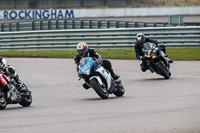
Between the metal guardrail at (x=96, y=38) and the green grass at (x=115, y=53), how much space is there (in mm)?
297

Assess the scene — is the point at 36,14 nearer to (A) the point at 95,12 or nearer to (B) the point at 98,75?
(A) the point at 95,12

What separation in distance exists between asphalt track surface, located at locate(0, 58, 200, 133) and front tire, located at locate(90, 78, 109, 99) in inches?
5.9

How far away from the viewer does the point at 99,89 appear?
11773 millimetres

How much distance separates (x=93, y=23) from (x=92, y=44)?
12.1 metres

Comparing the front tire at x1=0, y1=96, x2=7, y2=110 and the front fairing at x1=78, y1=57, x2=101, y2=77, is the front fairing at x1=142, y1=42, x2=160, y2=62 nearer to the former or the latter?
the front fairing at x1=78, y1=57, x2=101, y2=77

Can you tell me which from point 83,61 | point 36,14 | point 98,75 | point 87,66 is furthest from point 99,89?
point 36,14

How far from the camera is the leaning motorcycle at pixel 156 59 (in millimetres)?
15885

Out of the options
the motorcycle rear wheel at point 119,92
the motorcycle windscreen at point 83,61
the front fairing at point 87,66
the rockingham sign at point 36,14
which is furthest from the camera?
the rockingham sign at point 36,14

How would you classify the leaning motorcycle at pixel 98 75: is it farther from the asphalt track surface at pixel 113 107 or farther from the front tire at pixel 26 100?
the front tire at pixel 26 100

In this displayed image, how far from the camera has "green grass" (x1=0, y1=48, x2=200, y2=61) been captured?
2306cm

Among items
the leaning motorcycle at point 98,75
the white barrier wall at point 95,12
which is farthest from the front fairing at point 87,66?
the white barrier wall at point 95,12

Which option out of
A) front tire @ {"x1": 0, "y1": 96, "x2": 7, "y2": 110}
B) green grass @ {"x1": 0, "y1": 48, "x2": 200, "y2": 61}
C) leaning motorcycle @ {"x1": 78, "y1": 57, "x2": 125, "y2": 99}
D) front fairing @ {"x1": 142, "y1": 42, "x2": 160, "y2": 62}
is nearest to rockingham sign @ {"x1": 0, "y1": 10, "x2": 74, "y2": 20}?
green grass @ {"x1": 0, "y1": 48, "x2": 200, "y2": 61}

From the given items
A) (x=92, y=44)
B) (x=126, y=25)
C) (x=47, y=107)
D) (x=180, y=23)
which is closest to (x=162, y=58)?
(x=47, y=107)

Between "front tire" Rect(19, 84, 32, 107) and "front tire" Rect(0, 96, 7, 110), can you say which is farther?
"front tire" Rect(19, 84, 32, 107)
